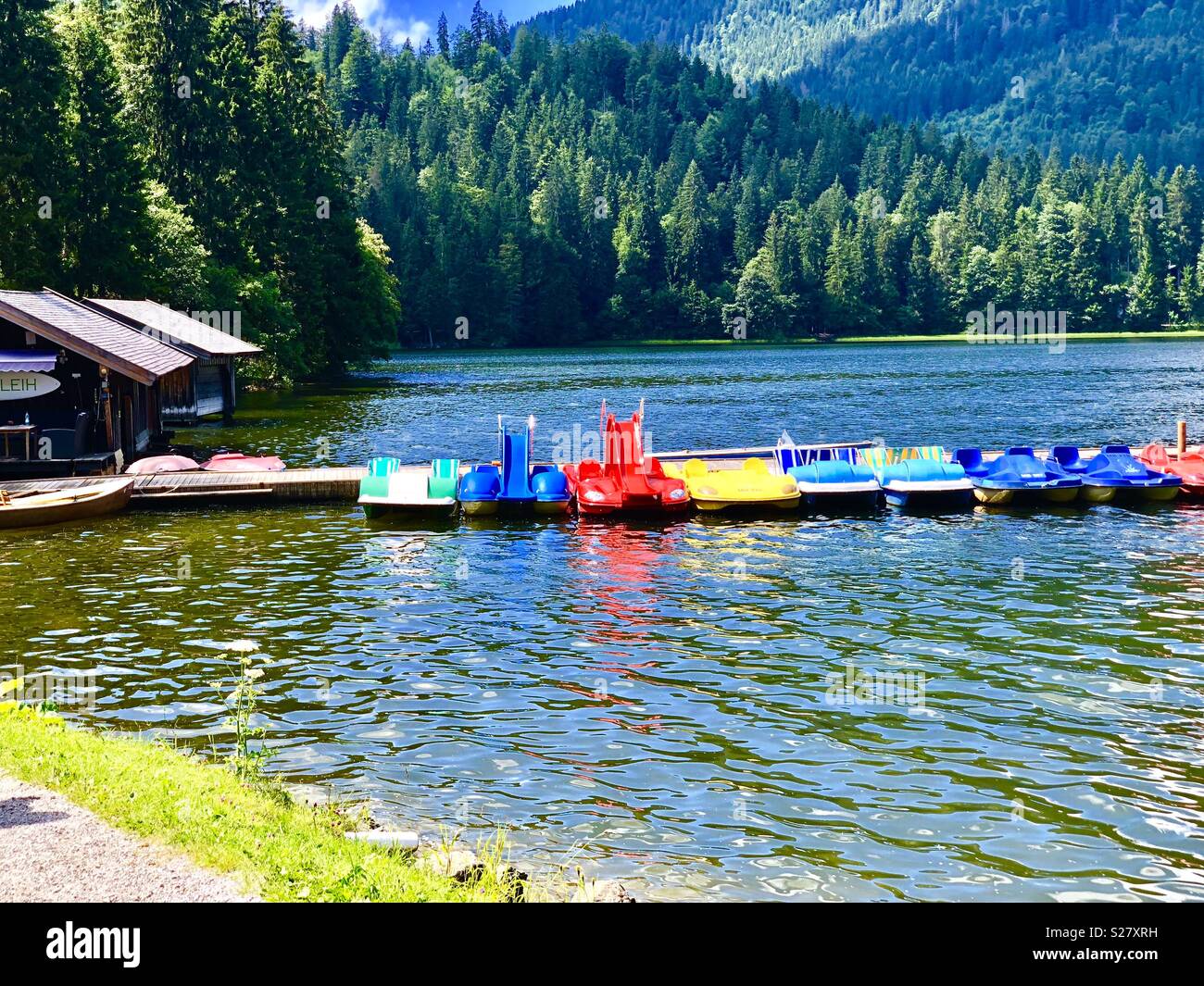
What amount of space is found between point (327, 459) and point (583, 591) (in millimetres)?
24401

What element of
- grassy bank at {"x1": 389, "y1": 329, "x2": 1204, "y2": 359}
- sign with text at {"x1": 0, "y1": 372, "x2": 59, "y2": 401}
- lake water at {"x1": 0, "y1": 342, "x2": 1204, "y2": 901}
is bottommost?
lake water at {"x1": 0, "y1": 342, "x2": 1204, "y2": 901}

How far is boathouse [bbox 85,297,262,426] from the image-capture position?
51.8 metres

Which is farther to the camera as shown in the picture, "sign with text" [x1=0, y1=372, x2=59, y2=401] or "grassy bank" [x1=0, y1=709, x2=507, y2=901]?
"sign with text" [x1=0, y1=372, x2=59, y2=401]

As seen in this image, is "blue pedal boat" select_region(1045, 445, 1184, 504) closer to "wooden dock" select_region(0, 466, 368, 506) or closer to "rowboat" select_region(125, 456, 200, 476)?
"wooden dock" select_region(0, 466, 368, 506)

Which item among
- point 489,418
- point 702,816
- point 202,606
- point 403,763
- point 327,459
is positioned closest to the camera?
point 702,816

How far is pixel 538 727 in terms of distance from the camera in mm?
15531

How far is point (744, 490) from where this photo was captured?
110 feet

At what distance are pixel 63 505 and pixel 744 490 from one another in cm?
1781

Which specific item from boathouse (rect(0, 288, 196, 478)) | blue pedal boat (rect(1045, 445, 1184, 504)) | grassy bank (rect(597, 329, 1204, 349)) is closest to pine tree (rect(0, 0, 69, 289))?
boathouse (rect(0, 288, 196, 478))

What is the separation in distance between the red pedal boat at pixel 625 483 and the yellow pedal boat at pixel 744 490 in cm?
50

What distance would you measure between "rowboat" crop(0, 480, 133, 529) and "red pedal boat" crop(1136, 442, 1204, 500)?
96.9 ft
